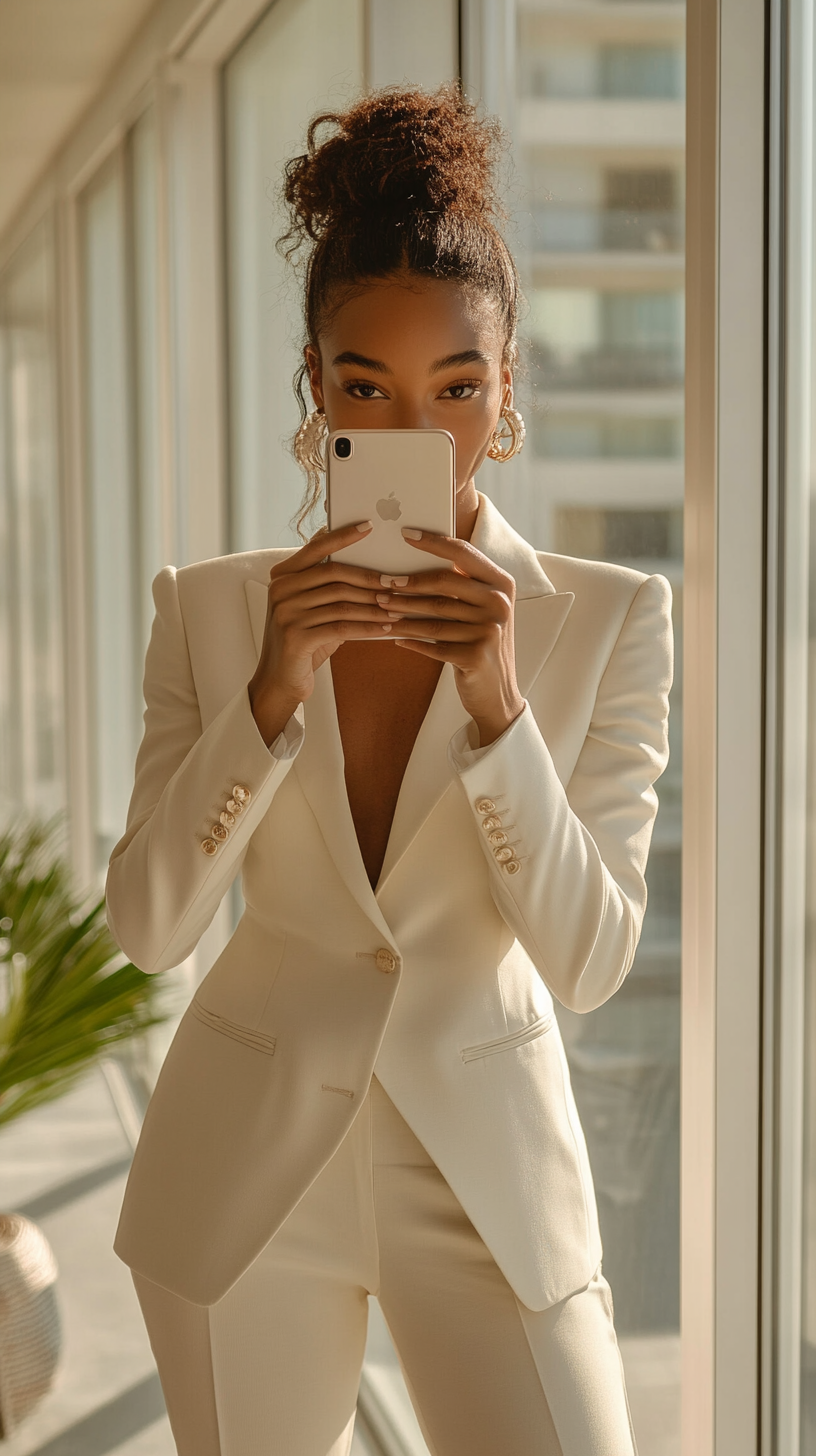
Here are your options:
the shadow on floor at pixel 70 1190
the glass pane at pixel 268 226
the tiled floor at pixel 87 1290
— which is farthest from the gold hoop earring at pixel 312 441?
the shadow on floor at pixel 70 1190

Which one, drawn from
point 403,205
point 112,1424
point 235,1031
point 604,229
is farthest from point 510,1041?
point 112,1424

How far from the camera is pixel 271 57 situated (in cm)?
294

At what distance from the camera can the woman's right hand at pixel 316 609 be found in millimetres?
975

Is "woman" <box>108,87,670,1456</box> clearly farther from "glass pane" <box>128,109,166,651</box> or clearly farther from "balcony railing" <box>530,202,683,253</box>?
"glass pane" <box>128,109,166,651</box>

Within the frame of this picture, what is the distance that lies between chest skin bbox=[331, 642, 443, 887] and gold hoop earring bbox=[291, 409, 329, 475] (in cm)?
19

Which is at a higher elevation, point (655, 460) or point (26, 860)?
point (655, 460)

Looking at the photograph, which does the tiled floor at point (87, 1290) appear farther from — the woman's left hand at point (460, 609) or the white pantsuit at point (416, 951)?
the woman's left hand at point (460, 609)

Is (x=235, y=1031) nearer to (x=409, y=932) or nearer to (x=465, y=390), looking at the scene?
(x=409, y=932)

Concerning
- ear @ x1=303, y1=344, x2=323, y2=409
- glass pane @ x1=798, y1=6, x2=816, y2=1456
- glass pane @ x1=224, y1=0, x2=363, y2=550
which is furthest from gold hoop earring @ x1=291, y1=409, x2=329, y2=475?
glass pane @ x1=224, y1=0, x2=363, y2=550

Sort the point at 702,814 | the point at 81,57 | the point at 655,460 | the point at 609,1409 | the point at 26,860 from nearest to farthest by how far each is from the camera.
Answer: the point at 609,1409, the point at 702,814, the point at 655,460, the point at 26,860, the point at 81,57

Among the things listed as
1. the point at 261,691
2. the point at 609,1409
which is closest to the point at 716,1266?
the point at 609,1409

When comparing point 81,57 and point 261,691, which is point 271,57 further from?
point 261,691

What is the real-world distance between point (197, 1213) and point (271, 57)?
2.60 metres

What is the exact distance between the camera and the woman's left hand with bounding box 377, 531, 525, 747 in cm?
96
